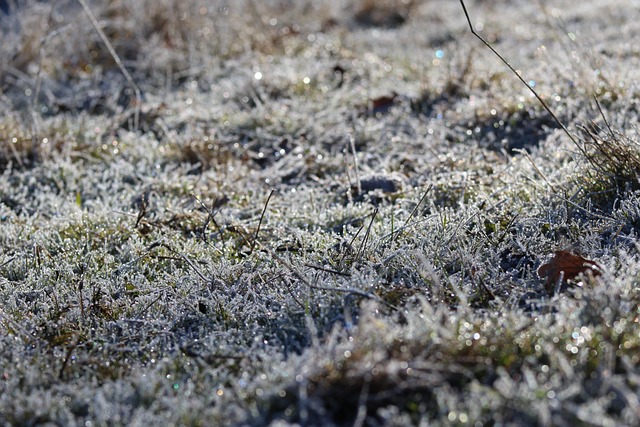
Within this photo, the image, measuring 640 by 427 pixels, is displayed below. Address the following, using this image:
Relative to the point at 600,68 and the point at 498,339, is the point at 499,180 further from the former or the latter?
the point at 498,339

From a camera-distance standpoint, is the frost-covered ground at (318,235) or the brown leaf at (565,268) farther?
the brown leaf at (565,268)

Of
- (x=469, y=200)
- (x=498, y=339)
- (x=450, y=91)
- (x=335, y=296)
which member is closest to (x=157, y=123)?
(x=450, y=91)

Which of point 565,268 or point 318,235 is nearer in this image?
point 565,268

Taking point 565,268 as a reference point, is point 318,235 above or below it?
below

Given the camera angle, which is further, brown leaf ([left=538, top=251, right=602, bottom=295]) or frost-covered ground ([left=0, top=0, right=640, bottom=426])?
brown leaf ([left=538, top=251, right=602, bottom=295])
